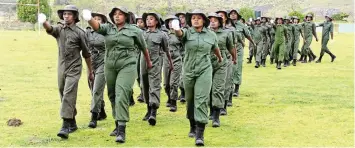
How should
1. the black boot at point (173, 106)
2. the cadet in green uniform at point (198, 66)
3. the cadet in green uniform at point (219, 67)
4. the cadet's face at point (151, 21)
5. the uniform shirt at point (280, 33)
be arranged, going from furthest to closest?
1. the uniform shirt at point (280, 33)
2. the black boot at point (173, 106)
3. the cadet's face at point (151, 21)
4. the cadet in green uniform at point (219, 67)
5. the cadet in green uniform at point (198, 66)

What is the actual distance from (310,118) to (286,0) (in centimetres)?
12838

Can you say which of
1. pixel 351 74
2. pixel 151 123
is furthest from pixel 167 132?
pixel 351 74

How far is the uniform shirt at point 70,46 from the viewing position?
29.0 ft

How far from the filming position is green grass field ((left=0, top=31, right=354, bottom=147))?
8.96 meters

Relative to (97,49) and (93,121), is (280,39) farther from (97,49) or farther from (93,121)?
(93,121)

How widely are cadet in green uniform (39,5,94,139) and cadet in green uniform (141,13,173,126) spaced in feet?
5.75

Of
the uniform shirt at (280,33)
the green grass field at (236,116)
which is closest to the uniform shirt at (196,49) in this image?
the green grass field at (236,116)

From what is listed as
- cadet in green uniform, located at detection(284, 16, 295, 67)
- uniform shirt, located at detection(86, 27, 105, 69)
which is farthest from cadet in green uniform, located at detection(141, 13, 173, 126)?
cadet in green uniform, located at detection(284, 16, 295, 67)

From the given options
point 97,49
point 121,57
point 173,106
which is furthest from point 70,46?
point 173,106

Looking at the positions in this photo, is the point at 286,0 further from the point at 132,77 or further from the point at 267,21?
the point at 132,77

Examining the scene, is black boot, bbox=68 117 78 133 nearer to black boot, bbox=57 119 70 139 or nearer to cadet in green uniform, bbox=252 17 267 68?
black boot, bbox=57 119 70 139

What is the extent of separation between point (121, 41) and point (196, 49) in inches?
42.1

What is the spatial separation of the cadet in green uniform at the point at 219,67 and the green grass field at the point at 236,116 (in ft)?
1.22

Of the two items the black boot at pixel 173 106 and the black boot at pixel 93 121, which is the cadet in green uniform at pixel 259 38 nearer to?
the black boot at pixel 173 106
